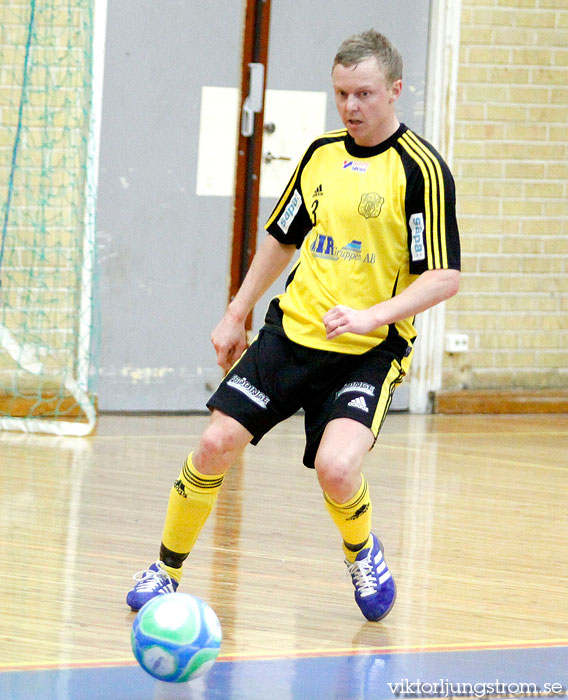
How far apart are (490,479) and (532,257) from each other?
2.17 metres

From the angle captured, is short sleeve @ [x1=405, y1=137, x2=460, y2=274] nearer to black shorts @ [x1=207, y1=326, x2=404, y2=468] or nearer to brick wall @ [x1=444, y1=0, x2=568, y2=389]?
black shorts @ [x1=207, y1=326, x2=404, y2=468]

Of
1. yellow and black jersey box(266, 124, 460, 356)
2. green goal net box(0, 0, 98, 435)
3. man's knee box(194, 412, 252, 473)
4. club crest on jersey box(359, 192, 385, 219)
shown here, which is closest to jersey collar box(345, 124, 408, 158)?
yellow and black jersey box(266, 124, 460, 356)

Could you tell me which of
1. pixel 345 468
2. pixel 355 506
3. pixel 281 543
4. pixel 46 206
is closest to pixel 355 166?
pixel 345 468

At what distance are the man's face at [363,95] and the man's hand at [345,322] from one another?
19.8 inches

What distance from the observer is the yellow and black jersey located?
125 inches

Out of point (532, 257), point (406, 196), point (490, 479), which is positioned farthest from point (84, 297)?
point (406, 196)

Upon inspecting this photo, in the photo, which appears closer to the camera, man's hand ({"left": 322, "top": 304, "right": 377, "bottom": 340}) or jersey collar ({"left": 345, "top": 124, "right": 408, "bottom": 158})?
man's hand ({"left": 322, "top": 304, "right": 377, "bottom": 340})

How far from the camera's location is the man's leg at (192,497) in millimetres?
3203

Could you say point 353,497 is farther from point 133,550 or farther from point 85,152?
point 85,152

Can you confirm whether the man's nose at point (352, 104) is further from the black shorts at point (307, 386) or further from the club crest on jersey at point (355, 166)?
the black shorts at point (307, 386)

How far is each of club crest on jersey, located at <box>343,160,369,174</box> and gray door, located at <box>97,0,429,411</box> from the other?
3.18m

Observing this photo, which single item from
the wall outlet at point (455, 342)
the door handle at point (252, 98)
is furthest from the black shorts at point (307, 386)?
the wall outlet at point (455, 342)

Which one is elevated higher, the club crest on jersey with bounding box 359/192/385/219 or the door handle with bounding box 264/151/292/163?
the door handle with bounding box 264/151/292/163

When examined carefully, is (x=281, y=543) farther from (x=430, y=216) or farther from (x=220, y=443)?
(x=430, y=216)
